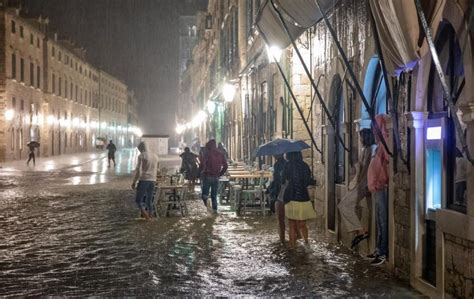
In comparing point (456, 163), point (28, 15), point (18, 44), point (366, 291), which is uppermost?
point (28, 15)

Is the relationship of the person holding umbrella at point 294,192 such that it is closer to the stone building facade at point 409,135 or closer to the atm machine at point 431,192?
the stone building facade at point 409,135

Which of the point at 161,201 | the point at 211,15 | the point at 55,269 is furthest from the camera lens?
the point at 211,15

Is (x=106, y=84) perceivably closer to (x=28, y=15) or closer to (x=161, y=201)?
(x=28, y=15)

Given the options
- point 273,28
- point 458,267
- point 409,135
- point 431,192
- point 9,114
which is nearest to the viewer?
point 458,267

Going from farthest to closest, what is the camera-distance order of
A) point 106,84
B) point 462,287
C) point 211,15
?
point 106,84 < point 211,15 < point 462,287

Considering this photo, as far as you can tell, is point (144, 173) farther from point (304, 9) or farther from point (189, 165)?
point (189, 165)

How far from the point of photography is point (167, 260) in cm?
862

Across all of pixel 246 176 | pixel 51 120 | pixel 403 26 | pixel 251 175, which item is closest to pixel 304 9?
pixel 403 26

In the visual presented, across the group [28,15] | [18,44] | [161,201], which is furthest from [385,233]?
[28,15]

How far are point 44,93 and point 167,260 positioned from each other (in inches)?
1841

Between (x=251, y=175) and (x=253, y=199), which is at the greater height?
(x=251, y=175)

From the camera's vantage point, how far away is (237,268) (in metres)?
8.09

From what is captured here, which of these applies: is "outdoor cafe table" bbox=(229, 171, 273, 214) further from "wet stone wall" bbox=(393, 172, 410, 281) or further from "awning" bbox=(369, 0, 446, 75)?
"awning" bbox=(369, 0, 446, 75)

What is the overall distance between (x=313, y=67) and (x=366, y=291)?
243 inches
